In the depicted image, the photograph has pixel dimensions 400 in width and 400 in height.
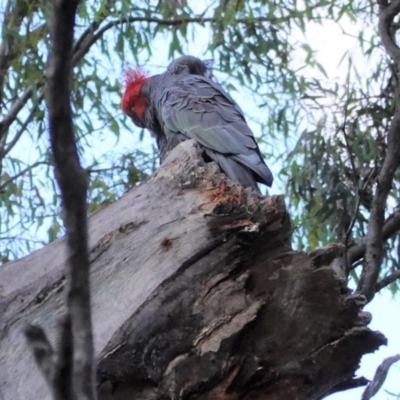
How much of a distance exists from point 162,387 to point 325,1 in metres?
3.15

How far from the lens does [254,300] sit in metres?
1.75

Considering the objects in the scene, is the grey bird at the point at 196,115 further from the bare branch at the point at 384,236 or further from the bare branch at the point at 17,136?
the bare branch at the point at 17,136

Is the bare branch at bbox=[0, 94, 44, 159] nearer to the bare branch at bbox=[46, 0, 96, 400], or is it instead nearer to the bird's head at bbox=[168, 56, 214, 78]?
the bird's head at bbox=[168, 56, 214, 78]

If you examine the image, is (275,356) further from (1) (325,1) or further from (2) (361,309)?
(1) (325,1)

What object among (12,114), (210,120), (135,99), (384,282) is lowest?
(384,282)

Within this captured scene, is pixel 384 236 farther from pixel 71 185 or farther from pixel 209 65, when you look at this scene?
pixel 71 185

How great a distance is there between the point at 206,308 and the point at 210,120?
4.75 ft

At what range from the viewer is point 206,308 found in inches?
67.8

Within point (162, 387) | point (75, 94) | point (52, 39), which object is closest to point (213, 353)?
point (162, 387)

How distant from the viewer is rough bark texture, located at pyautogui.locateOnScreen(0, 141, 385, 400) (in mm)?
1675

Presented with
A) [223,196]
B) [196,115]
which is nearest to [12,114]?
[196,115]

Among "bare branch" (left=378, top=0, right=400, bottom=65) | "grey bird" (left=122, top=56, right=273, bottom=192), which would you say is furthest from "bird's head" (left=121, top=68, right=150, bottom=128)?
"bare branch" (left=378, top=0, right=400, bottom=65)

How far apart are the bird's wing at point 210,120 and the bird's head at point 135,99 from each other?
0.73 feet

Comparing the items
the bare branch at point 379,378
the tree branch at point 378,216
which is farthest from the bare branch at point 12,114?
the bare branch at point 379,378
